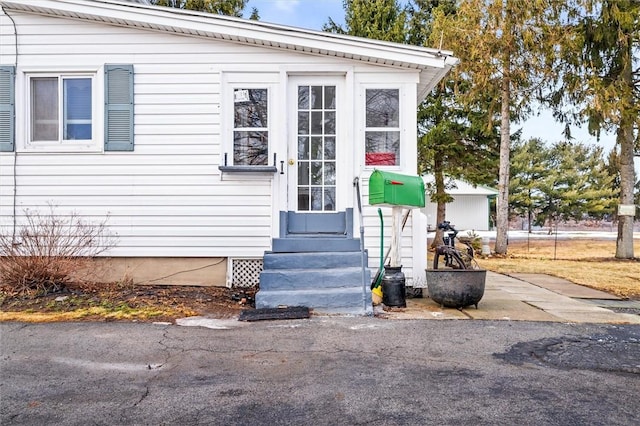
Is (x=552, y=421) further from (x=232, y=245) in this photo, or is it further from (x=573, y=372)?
(x=232, y=245)

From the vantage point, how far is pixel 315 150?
6781 millimetres

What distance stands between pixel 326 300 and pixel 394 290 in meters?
0.83

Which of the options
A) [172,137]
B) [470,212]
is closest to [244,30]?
[172,137]

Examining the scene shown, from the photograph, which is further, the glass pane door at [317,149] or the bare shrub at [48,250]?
the glass pane door at [317,149]

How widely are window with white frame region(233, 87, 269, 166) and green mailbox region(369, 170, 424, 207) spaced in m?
1.64

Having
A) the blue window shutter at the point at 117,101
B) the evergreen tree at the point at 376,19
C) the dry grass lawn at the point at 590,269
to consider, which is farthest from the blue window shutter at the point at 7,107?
the evergreen tree at the point at 376,19

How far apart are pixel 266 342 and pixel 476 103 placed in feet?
45.8

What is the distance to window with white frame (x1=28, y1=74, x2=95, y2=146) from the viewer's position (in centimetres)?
661

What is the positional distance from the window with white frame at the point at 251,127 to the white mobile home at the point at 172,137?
0.04 metres

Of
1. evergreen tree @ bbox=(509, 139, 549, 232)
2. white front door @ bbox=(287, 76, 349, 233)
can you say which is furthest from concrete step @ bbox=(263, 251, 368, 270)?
evergreen tree @ bbox=(509, 139, 549, 232)

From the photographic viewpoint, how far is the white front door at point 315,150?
6.71m

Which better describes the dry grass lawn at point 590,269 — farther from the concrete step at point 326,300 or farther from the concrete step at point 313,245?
the concrete step at point 326,300

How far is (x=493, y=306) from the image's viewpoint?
5930 millimetres

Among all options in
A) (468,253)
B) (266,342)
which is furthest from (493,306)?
(266,342)
